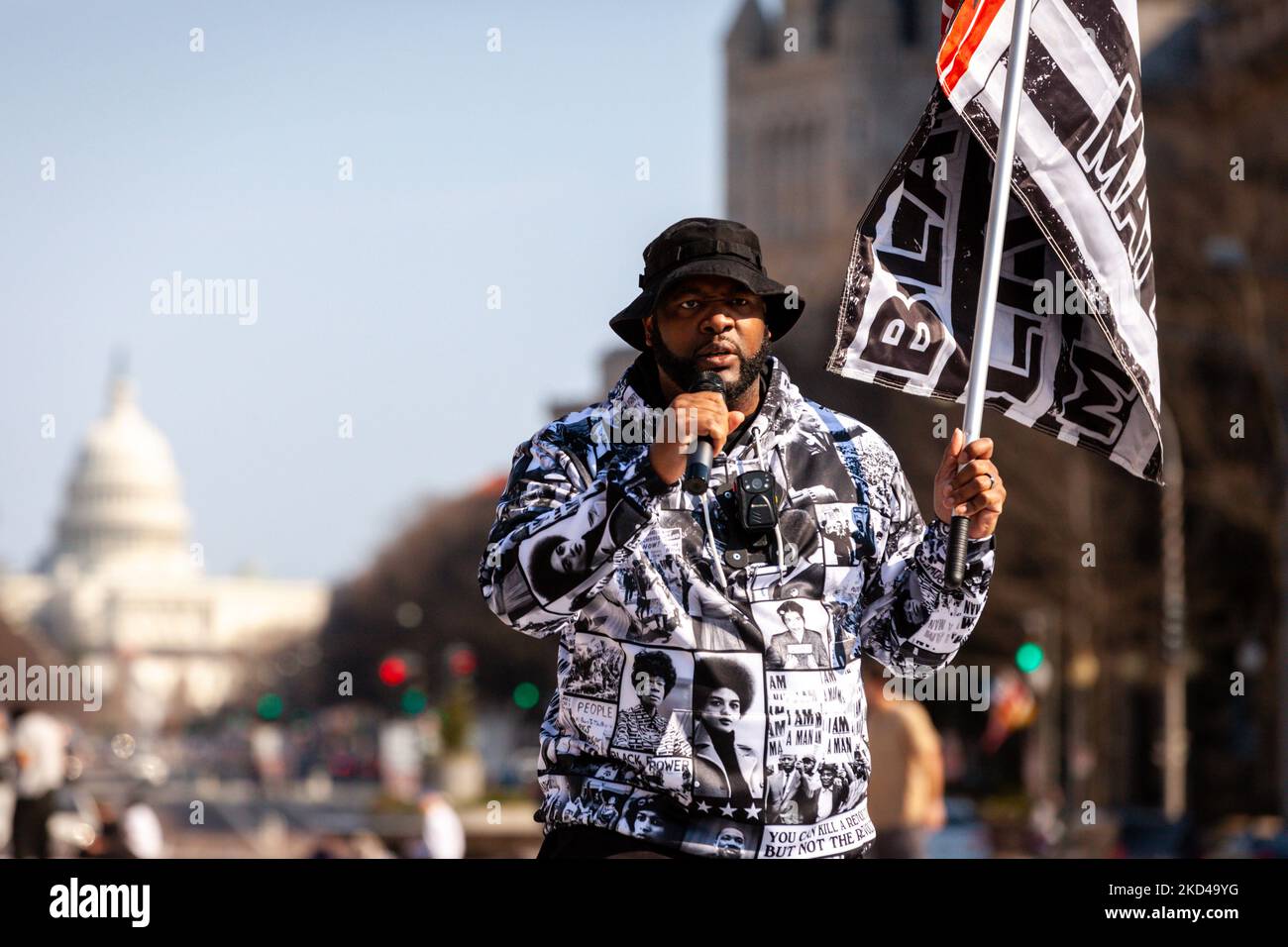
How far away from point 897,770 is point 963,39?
5.28 metres

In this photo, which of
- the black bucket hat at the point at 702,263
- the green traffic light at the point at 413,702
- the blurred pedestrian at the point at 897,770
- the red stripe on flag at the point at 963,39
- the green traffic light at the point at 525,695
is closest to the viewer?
the black bucket hat at the point at 702,263

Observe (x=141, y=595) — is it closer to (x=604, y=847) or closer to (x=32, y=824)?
(x=32, y=824)

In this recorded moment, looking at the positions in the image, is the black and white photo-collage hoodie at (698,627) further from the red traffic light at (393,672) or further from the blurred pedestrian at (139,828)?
the red traffic light at (393,672)

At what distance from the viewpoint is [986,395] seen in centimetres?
486

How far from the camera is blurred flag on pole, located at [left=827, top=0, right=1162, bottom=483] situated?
4734 mm

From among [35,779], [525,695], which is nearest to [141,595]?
[525,695]

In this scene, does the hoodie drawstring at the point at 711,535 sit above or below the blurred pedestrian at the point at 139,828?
above

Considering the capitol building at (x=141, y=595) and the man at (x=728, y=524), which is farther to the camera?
the capitol building at (x=141, y=595)

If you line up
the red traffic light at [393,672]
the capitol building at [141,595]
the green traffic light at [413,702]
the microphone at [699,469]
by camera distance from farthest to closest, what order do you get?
the capitol building at [141,595] → the green traffic light at [413,702] → the red traffic light at [393,672] → the microphone at [699,469]

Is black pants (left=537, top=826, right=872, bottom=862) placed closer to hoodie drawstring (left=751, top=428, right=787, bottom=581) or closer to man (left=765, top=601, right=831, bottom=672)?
man (left=765, top=601, right=831, bottom=672)

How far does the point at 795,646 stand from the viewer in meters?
3.99

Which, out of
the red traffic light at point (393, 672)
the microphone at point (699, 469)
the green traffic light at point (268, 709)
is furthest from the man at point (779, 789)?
the green traffic light at point (268, 709)

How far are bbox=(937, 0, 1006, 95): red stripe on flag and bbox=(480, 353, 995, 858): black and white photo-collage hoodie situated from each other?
0.93 metres

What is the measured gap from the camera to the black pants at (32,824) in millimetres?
12502
